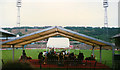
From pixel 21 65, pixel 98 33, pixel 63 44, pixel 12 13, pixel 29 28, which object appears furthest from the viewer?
pixel 29 28

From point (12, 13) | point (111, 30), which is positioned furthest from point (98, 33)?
point (12, 13)

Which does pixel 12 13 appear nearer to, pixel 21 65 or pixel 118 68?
pixel 118 68

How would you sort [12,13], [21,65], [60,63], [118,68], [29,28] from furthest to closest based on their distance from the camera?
[29,28] → [12,13] → [60,63] → [118,68] → [21,65]

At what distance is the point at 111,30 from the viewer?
93000 mm

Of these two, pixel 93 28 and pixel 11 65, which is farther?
pixel 93 28

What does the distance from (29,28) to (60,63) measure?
9992 centimetres

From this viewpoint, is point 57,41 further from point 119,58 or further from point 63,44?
point 119,58

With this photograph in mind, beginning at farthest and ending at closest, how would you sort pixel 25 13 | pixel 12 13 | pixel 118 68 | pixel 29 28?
pixel 29 28 < pixel 25 13 < pixel 12 13 < pixel 118 68

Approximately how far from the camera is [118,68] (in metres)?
9.65

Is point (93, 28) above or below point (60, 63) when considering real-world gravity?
above

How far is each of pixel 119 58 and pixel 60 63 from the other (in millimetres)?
4419

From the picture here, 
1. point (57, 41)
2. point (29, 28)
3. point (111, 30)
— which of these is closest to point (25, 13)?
point (29, 28)

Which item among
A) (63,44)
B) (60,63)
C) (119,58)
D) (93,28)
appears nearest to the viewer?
(119,58)

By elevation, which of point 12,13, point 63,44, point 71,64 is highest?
point 12,13
